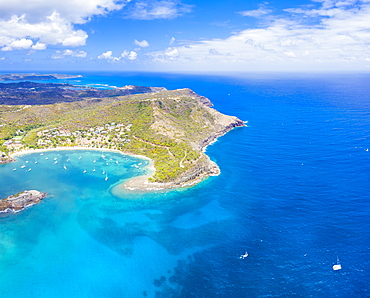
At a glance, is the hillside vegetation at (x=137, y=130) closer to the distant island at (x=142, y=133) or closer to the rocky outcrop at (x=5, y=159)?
the distant island at (x=142, y=133)

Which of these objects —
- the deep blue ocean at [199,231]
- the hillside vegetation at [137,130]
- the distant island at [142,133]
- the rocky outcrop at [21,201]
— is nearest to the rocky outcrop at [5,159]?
the distant island at [142,133]

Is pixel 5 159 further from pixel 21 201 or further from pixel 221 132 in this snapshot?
pixel 221 132

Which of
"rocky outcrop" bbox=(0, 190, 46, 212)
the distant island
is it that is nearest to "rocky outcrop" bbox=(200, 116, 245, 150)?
the distant island

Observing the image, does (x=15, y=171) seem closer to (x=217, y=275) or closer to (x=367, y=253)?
(x=217, y=275)

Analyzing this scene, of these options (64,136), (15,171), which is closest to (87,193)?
(15,171)

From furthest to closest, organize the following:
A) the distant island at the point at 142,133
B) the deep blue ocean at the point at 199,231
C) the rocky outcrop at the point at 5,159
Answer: the rocky outcrop at the point at 5,159, the distant island at the point at 142,133, the deep blue ocean at the point at 199,231

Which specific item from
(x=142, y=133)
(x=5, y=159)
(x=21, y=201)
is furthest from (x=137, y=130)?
(x=21, y=201)
